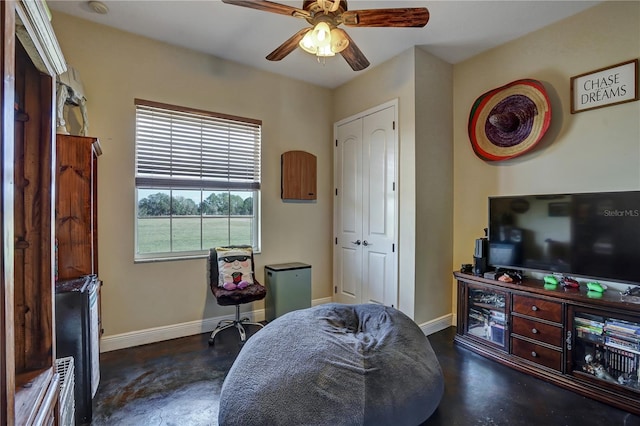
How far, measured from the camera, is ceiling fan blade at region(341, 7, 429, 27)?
6.03ft

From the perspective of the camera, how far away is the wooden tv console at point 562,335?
2080 millimetres

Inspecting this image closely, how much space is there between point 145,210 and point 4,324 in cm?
258

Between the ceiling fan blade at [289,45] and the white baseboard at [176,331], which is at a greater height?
the ceiling fan blade at [289,45]

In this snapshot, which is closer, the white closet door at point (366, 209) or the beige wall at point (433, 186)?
the beige wall at point (433, 186)

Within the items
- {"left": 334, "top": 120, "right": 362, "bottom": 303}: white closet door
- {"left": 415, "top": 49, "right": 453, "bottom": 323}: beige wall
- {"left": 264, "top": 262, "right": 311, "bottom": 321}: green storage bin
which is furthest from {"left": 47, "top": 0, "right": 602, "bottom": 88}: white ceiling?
{"left": 264, "top": 262, "right": 311, "bottom": 321}: green storage bin

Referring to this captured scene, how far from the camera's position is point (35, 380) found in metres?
1.13

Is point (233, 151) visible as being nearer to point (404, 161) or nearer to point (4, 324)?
point (404, 161)

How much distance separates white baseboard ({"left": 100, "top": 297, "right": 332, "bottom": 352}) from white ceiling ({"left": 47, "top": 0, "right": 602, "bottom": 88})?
9.43ft

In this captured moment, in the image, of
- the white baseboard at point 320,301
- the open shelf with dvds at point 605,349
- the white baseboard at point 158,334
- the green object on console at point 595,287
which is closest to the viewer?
the open shelf with dvds at point 605,349

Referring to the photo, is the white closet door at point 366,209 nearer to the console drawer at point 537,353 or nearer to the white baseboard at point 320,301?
the white baseboard at point 320,301

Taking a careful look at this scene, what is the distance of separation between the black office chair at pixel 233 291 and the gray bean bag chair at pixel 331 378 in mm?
945

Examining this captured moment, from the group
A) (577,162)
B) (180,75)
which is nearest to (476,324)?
(577,162)

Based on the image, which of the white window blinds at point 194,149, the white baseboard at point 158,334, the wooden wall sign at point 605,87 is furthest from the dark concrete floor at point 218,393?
the wooden wall sign at point 605,87

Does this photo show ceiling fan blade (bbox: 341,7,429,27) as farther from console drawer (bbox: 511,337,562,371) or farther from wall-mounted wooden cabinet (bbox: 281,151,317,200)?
console drawer (bbox: 511,337,562,371)
